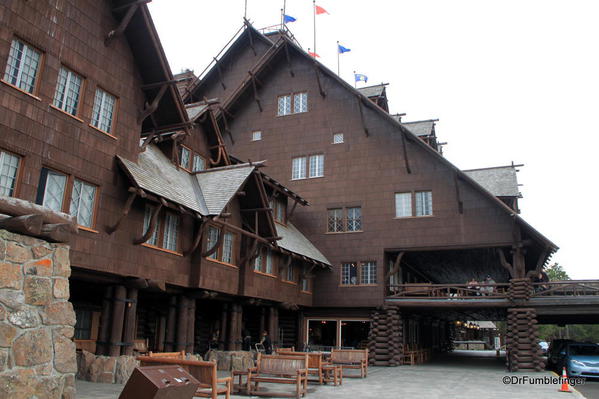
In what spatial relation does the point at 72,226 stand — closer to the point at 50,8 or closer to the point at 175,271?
the point at 50,8

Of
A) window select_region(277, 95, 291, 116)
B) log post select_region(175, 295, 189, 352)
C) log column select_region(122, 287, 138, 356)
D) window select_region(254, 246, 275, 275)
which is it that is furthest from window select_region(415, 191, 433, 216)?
log column select_region(122, 287, 138, 356)

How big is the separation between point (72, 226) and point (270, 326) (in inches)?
699

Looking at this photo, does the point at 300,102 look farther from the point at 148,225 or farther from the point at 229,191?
A: the point at 148,225

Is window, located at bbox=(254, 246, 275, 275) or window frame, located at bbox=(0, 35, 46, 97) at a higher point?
window frame, located at bbox=(0, 35, 46, 97)

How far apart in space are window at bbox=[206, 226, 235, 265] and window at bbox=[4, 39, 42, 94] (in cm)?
776

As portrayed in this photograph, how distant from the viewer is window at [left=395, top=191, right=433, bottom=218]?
26522mm

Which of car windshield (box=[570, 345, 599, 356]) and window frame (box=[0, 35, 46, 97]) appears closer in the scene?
window frame (box=[0, 35, 46, 97])

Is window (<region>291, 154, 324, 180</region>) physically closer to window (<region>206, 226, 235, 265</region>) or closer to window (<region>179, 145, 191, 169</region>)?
window (<region>179, 145, 191, 169</region>)

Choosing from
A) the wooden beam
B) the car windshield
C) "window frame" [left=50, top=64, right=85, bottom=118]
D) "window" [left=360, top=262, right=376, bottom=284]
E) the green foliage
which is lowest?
the car windshield

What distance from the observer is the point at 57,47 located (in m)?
13.2

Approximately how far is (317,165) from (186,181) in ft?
38.4

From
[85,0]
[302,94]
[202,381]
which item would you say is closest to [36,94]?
[85,0]

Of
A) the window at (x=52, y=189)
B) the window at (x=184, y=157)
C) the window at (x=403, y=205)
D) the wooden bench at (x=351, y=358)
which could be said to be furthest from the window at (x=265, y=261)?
the window at (x=52, y=189)

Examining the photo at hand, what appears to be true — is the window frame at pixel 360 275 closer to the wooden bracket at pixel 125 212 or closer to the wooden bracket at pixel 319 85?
the wooden bracket at pixel 319 85
